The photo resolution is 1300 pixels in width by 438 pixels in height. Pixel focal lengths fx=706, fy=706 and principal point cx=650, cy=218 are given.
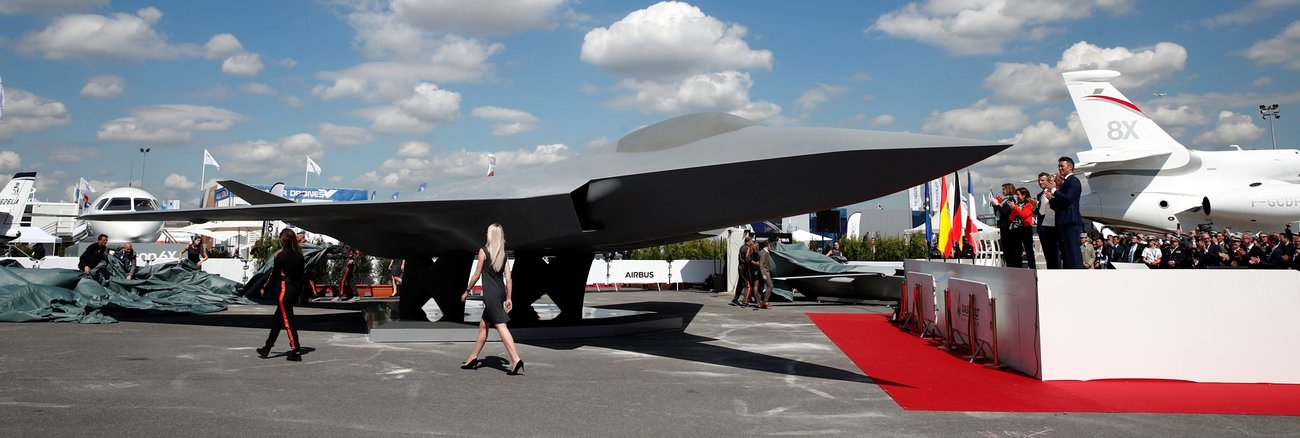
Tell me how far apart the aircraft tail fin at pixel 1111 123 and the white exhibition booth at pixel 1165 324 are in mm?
21365

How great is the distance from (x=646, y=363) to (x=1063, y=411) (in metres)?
3.58

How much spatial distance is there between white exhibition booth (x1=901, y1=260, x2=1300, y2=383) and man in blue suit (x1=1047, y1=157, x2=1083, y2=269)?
0.90 meters

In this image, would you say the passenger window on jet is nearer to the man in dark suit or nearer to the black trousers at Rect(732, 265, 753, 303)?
the black trousers at Rect(732, 265, 753, 303)

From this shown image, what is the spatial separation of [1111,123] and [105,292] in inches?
1180

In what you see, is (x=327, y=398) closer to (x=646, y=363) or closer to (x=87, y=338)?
(x=646, y=363)

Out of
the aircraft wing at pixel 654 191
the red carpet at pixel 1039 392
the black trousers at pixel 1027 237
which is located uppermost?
the aircraft wing at pixel 654 191

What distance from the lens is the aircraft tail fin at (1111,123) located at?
25.1 metres

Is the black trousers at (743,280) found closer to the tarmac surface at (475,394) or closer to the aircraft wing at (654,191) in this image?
the aircraft wing at (654,191)

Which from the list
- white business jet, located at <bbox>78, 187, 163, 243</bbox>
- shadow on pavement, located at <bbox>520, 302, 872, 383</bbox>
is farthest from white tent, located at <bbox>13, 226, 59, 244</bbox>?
shadow on pavement, located at <bbox>520, 302, 872, 383</bbox>

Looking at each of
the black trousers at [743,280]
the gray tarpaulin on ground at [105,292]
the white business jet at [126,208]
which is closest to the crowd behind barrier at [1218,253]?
the black trousers at [743,280]

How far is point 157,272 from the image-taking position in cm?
1430

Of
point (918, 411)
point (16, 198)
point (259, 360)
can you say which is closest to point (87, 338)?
point (259, 360)

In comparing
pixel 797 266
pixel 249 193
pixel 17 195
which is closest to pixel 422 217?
pixel 249 193

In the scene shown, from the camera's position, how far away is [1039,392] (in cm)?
573
